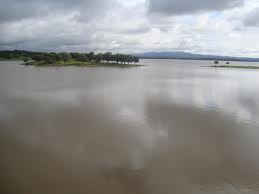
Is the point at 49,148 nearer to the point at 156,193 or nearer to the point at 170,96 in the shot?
the point at 156,193

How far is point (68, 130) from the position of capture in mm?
14453

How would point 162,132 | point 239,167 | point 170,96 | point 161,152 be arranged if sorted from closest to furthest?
point 239,167 < point 161,152 < point 162,132 < point 170,96

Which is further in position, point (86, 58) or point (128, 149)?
point (86, 58)

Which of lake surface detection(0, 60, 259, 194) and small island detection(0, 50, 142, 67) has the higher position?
small island detection(0, 50, 142, 67)

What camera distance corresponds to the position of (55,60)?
9931 cm

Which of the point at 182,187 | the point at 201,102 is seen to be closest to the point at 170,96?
the point at 201,102

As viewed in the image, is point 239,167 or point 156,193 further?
point 239,167

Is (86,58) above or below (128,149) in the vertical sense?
above

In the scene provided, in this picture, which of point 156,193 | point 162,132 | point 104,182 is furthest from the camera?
point 162,132

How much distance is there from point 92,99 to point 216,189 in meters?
16.8

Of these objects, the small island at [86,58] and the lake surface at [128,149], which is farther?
the small island at [86,58]

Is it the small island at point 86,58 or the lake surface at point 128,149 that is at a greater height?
the small island at point 86,58

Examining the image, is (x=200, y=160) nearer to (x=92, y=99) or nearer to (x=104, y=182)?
(x=104, y=182)

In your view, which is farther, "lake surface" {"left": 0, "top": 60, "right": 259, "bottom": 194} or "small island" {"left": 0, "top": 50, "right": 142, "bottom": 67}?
"small island" {"left": 0, "top": 50, "right": 142, "bottom": 67}
